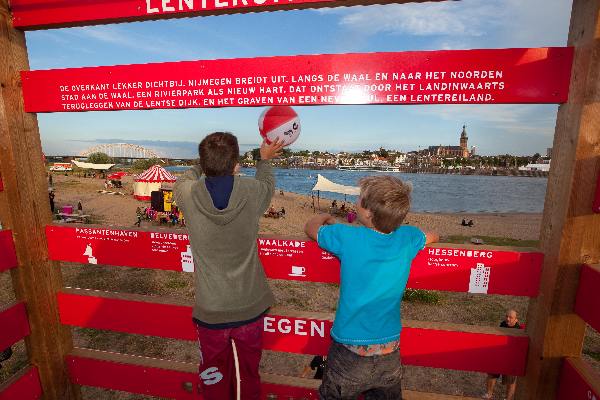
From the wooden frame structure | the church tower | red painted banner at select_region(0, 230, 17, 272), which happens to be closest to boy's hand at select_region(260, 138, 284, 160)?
the wooden frame structure

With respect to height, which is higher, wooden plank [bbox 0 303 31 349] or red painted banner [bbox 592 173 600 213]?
red painted banner [bbox 592 173 600 213]

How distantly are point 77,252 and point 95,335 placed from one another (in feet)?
15.0

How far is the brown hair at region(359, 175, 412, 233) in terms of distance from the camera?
168 cm

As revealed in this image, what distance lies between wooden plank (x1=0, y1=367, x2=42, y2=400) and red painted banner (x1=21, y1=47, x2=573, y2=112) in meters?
2.41

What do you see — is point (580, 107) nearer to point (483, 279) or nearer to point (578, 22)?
point (578, 22)

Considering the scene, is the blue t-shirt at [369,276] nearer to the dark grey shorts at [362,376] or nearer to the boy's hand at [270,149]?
the dark grey shorts at [362,376]

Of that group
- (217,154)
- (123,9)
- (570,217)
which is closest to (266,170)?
(217,154)

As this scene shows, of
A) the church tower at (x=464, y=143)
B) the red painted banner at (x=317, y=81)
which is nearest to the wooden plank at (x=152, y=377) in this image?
the red painted banner at (x=317, y=81)

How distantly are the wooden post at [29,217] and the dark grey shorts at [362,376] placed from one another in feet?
9.18

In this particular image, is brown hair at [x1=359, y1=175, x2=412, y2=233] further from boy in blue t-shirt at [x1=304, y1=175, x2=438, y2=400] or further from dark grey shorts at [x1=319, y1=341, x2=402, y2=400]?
dark grey shorts at [x1=319, y1=341, x2=402, y2=400]

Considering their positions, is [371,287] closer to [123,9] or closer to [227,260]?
[227,260]

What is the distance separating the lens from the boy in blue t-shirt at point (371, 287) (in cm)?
173

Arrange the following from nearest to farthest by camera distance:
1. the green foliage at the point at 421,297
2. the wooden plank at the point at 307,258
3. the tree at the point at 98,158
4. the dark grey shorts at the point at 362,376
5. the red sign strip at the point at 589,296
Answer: the dark grey shorts at the point at 362,376 → the red sign strip at the point at 589,296 → the wooden plank at the point at 307,258 → the green foliage at the point at 421,297 → the tree at the point at 98,158

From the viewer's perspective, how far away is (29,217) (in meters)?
2.94
